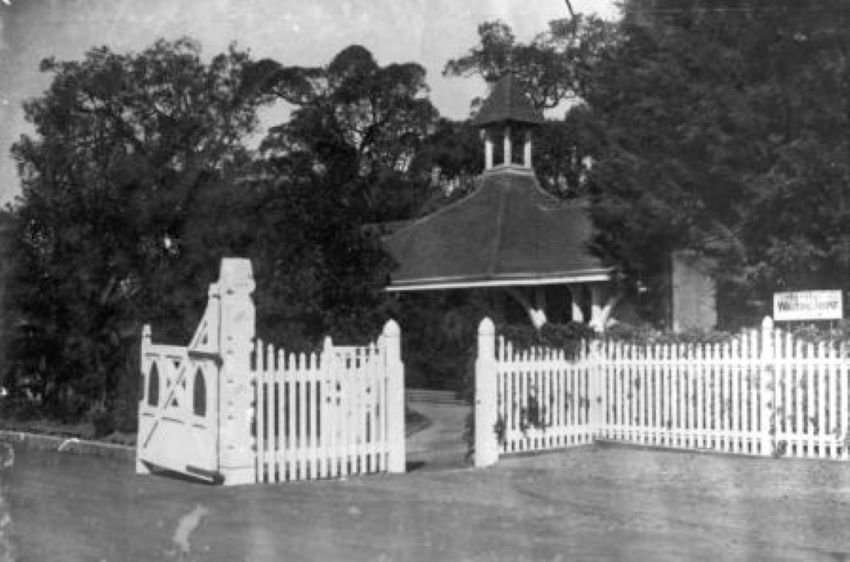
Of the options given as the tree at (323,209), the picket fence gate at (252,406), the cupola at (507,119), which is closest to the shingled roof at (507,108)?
the cupola at (507,119)

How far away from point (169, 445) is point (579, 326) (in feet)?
18.3

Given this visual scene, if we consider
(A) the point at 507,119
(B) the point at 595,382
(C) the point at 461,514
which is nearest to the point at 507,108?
(A) the point at 507,119

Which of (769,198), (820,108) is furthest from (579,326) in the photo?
(820,108)

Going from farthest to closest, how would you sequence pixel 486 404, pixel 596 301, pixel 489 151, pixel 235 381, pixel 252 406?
1. pixel 489 151
2. pixel 596 301
3. pixel 486 404
4. pixel 252 406
5. pixel 235 381

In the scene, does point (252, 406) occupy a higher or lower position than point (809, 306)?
lower

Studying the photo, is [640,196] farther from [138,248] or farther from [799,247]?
[138,248]

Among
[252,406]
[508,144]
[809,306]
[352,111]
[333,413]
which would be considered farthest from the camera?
[352,111]

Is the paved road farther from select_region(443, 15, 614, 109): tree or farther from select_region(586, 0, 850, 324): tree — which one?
select_region(443, 15, 614, 109): tree

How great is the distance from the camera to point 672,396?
563 inches

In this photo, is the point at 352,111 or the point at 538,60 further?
the point at 538,60

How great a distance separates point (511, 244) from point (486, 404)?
36.4 feet

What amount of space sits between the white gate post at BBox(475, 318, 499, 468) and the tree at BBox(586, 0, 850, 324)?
17.9 feet

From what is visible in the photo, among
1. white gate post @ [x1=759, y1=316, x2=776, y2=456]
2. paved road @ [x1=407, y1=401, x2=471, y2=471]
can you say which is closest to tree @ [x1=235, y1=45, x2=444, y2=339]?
paved road @ [x1=407, y1=401, x2=471, y2=471]

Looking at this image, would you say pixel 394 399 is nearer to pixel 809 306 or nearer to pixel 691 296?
pixel 809 306
